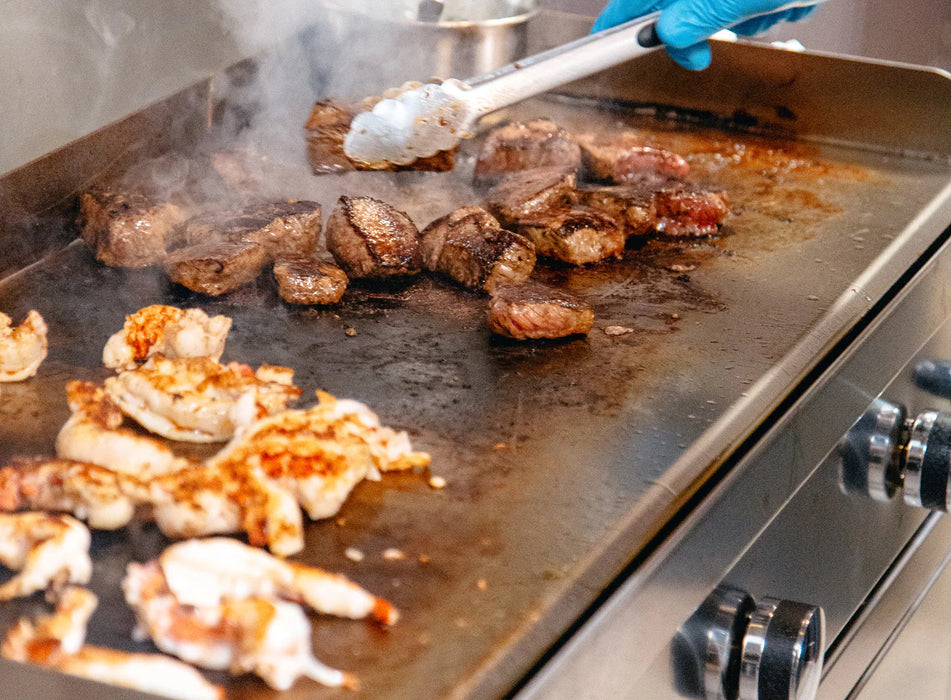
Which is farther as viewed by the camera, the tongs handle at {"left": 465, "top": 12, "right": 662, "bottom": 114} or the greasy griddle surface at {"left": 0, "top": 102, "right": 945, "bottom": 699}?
the tongs handle at {"left": 465, "top": 12, "right": 662, "bottom": 114}

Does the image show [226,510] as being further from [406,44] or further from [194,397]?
[406,44]

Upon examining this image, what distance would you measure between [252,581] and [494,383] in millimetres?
651

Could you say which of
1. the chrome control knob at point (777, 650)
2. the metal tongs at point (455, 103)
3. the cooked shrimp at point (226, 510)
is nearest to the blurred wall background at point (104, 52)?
the metal tongs at point (455, 103)

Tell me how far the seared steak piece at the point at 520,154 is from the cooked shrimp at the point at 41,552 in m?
1.63

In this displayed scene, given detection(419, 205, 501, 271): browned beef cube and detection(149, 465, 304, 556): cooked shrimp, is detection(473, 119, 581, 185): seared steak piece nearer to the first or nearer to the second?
detection(419, 205, 501, 271): browned beef cube

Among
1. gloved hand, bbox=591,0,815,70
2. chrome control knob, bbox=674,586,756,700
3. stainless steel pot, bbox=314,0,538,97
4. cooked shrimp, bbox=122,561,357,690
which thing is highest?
gloved hand, bbox=591,0,815,70

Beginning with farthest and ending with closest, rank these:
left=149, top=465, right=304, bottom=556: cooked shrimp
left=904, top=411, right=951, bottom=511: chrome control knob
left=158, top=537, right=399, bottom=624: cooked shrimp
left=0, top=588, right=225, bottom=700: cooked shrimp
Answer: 1. left=904, top=411, right=951, bottom=511: chrome control knob
2. left=149, top=465, right=304, bottom=556: cooked shrimp
3. left=158, top=537, right=399, bottom=624: cooked shrimp
4. left=0, top=588, right=225, bottom=700: cooked shrimp

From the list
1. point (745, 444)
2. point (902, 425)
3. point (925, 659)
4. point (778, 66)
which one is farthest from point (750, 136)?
point (745, 444)

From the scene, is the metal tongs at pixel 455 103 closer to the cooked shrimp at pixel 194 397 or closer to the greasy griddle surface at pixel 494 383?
the greasy griddle surface at pixel 494 383

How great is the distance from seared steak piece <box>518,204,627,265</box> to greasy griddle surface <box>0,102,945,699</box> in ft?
0.15

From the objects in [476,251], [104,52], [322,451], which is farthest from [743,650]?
[104,52]

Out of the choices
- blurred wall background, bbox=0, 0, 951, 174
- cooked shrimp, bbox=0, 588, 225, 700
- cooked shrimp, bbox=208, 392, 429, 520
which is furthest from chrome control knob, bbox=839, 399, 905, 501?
blurred wall background, bbox=0, 0, 951, 174

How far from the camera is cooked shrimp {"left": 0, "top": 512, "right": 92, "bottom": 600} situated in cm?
120

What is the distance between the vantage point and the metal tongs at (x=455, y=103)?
219cm
